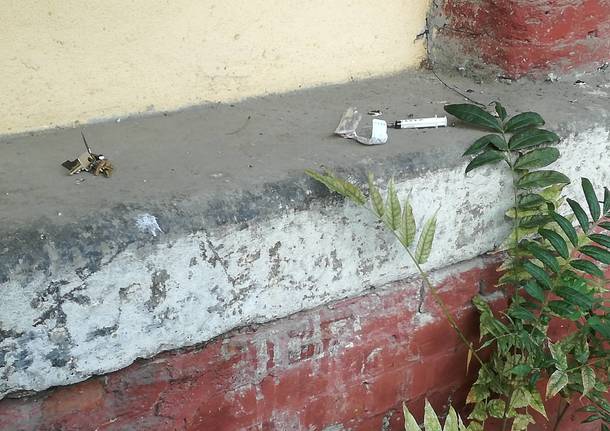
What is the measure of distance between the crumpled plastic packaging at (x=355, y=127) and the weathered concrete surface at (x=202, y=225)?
3 centimetres

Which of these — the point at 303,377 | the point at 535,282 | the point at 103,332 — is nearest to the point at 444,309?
the point at 535,282

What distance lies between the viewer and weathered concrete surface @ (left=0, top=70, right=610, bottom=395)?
101 centimetres

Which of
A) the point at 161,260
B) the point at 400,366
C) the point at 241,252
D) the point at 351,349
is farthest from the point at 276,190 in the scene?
the point at 400,366

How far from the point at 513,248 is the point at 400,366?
332mm

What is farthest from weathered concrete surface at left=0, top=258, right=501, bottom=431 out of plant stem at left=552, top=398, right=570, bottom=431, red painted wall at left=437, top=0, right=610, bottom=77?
red painted wall at left=437, top=0, right=610, bottom=77

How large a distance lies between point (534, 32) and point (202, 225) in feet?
3.18

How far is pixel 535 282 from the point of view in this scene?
1393mm

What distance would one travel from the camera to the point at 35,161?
4.03ft

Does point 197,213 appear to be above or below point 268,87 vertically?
below

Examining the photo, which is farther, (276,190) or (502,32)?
(502,32)

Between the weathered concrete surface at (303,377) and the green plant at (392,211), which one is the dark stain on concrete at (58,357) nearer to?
the weathered concrete surface at (303,377)

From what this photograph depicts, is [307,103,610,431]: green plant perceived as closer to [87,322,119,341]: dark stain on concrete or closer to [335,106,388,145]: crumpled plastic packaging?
[335,106,388,145]: crumpled plastic packaging

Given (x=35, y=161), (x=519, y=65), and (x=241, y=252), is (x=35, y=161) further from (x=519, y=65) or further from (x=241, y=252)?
(x=519, y=65)

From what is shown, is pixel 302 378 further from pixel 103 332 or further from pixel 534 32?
pixel 534 32
